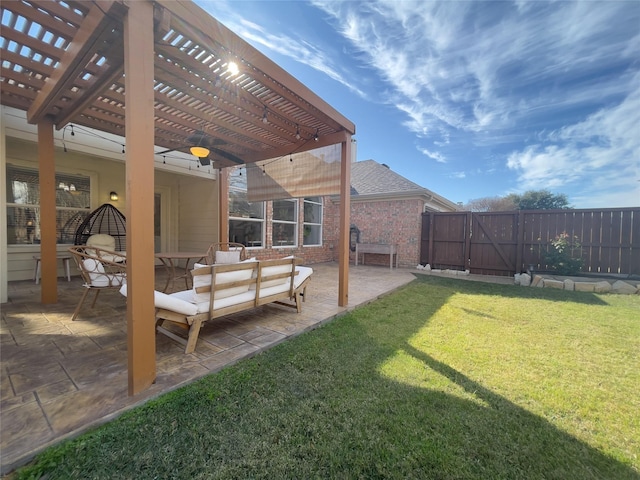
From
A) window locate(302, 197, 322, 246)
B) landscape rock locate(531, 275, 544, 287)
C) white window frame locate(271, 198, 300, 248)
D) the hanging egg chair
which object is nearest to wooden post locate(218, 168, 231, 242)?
white window frame locate(271, 198, 300, 248)

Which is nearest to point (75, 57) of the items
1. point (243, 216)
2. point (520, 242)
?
point (243, 216)

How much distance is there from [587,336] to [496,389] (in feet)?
7.96

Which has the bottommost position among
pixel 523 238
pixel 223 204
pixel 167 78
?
pixel 523 238

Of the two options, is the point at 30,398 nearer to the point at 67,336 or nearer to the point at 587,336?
the point at 67,336

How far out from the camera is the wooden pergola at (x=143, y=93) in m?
1.86

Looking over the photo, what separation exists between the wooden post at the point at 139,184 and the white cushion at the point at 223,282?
2.27 feet

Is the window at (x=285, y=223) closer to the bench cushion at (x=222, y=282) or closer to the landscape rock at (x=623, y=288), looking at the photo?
the bench cushion at (x=222, y=282)

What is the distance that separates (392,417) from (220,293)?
2062 mm

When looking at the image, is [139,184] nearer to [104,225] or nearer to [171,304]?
[171,304]

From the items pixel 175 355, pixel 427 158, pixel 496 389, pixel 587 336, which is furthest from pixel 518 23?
pixel 427 158

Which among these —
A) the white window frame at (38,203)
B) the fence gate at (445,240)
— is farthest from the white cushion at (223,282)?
the fence gate at (445,240)

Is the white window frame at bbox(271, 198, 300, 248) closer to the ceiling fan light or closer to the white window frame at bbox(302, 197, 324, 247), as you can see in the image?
Result: the white window frame at bbox(302, 197, 324, 247)

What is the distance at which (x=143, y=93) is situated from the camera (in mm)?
1868

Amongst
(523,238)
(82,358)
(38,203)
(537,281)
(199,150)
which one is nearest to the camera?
(82,358)
